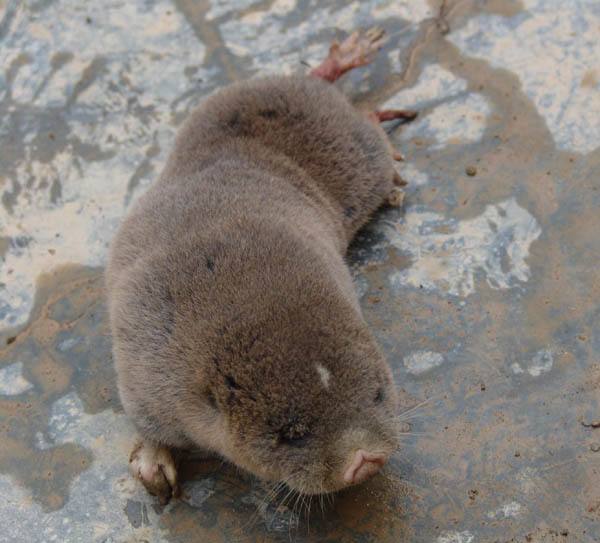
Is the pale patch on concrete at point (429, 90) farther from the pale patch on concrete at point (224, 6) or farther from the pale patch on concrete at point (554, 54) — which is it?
the pale patch on concrete at point (224, 6)

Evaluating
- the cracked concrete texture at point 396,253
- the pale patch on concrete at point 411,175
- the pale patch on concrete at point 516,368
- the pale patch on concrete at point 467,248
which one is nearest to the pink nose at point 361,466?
the cracked concrete texture at point 396,253

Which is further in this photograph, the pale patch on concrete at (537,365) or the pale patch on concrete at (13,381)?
the pale patch on concrete at (13,381)

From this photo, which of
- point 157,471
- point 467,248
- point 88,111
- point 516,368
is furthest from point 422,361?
point 88,111

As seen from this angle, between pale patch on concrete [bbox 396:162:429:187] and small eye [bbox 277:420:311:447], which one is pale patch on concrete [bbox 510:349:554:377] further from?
pale patch on concrete [bbox 396:162:429:187]

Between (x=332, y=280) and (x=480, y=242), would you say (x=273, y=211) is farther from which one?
(x=480, y=242)

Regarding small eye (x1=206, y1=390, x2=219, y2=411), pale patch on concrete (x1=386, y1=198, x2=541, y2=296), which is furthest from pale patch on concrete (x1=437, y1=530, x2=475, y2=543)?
pale patch on concrete (x1=386, y1=198, x2=541, y2=296)
